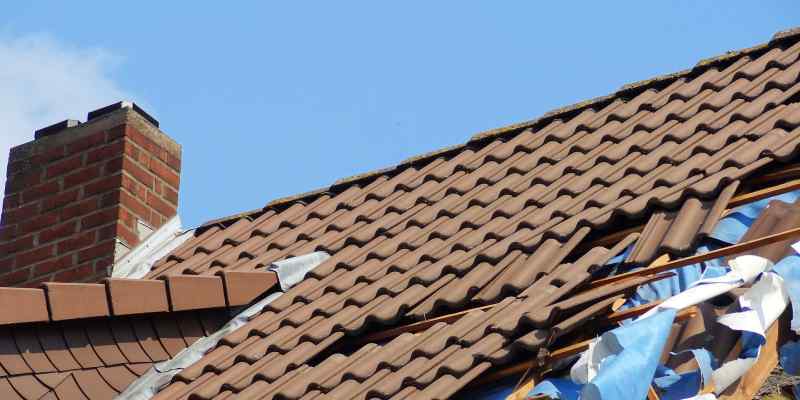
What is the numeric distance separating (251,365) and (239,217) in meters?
2.61

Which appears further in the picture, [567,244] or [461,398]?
[567,244]

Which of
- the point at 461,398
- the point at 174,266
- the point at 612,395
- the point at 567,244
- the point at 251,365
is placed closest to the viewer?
the point at 612,395

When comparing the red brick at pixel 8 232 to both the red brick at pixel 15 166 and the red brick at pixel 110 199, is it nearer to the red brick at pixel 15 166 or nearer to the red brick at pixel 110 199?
the red brick at pixel 15 166

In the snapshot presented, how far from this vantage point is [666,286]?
5672mm

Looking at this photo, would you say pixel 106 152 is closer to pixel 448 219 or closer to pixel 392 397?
pixel 448 219

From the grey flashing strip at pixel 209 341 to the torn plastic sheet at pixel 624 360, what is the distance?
110 inches

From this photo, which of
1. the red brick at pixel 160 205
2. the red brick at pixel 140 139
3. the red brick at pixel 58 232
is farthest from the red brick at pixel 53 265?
the red brick at pixel 140 139

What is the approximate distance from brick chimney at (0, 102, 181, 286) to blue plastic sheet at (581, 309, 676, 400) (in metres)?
4.49

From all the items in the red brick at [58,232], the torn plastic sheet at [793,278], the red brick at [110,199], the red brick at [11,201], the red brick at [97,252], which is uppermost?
the red brick at [11,201]

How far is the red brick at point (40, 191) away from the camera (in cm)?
920

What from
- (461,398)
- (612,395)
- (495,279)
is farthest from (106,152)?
(612,395)

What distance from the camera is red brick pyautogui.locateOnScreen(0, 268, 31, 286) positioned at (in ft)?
29.1

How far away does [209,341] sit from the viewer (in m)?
7.35

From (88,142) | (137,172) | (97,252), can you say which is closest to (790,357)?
(97,252)
